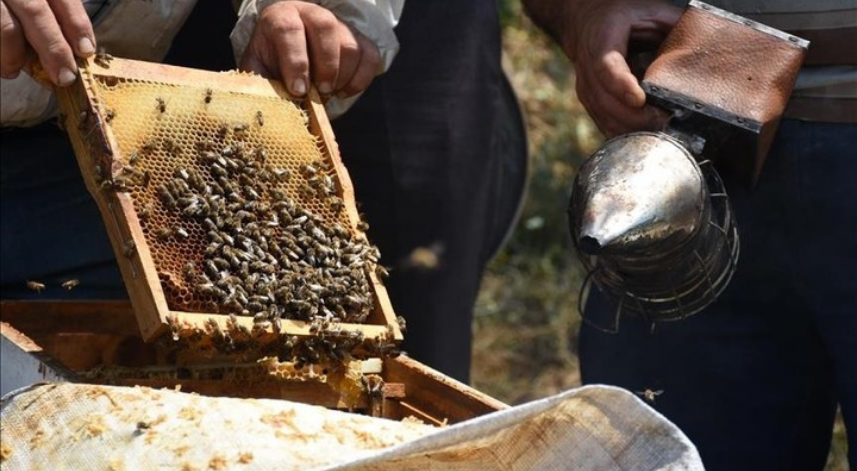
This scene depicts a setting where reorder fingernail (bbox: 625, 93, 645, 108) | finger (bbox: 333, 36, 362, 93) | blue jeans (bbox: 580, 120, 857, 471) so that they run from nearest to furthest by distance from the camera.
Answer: fingernail (bbox: 625, 93, 645, 108), blue jeans (bbox: 580, 120, 857, 471), finger (bbox: 333, 36, 362, 93)

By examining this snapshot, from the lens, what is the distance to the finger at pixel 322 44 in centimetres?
303

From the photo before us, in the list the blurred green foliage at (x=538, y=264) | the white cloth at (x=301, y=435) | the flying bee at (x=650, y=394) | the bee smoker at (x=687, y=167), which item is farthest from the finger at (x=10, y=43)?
the blurred green foliage at (x=538, y=264)

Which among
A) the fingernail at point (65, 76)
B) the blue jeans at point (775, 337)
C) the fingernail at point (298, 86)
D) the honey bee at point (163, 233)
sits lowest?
the blue jeans at point (775, 337)

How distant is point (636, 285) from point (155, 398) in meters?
1.13

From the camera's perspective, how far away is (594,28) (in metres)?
3.10

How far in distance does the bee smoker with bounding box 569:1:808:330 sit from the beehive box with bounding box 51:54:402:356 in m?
0.51

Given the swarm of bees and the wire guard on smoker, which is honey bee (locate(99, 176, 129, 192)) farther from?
the wire guard on smoker

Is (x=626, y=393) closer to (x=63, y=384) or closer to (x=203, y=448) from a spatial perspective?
(x=203, y=448)

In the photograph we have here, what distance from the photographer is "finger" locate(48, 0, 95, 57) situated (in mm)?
2648

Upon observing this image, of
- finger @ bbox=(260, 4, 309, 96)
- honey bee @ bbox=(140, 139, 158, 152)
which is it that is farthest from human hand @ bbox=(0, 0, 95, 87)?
finger @ bbox=(260, 4, 309, 96)

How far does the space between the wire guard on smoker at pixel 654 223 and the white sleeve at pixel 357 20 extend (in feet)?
2.35

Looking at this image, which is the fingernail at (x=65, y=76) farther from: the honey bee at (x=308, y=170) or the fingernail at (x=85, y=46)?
the honey bee at (x=308, y=170)

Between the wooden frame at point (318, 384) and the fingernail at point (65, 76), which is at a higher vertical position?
the fingernail at point (65, 76)

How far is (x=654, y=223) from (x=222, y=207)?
2.94ft
